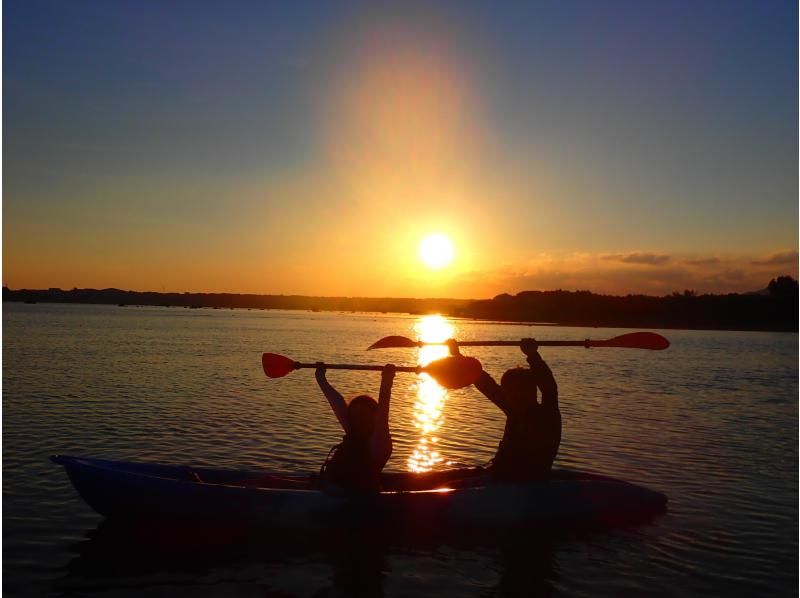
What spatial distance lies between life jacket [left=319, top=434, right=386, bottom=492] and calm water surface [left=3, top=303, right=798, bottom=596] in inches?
27.3

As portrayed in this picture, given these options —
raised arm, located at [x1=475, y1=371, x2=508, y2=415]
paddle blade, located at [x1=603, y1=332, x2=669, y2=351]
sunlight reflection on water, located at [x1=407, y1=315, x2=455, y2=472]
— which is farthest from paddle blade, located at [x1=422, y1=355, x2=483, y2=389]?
paddle blade, located at [x1=603, y1=332, x2=669, y2=351]

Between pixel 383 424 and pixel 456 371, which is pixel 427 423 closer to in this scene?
pixel 456 371

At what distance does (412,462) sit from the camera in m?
12.9

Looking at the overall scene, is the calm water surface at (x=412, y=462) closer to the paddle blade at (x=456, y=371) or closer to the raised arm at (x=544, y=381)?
the raised arm at (x=544, y=381)

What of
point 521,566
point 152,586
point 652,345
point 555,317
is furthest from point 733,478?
point 555,317

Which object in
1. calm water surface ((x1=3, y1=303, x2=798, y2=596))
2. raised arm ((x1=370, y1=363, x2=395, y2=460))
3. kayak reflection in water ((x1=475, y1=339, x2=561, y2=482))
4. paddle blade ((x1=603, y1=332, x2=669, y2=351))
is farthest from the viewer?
paddle blade ((x1=603, y1=332, x2=669, y2=351))

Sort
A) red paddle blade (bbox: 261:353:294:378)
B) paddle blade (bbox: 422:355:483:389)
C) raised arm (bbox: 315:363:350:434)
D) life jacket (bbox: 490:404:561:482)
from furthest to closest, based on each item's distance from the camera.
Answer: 1. red paddle blade (bbox: 261:353:294:378)
2. paddle blade (bbox: 422:355:483:389)
3. life jacket (bbox: 490:404:561:482)
4. raised arm (bbox: 315:363:350:434)

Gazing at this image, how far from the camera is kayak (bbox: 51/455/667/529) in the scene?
8.30 meters

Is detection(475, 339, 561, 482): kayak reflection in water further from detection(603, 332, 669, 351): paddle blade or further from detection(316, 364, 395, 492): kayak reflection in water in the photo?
detection(603, 332, 669, 351): paddle blade

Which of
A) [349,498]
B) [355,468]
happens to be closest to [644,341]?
[355,468]

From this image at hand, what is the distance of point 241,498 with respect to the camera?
8367mm

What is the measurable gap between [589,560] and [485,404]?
1232cm

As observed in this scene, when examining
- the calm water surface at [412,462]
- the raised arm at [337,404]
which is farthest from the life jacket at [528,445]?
the raised arm at [337,404]

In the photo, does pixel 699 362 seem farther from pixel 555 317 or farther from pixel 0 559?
pixel 555 317
